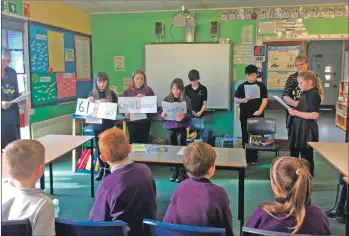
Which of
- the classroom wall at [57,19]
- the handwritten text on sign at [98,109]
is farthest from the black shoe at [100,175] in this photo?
the classroom wall at [57,19]

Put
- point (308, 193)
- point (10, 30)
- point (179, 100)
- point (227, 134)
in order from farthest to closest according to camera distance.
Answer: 1. point (227, 134)
2. point (10, 30)
3. point (179, 100)
4. point (308, 193)

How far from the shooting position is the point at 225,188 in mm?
4184

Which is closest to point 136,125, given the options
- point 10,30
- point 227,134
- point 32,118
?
point 32,118

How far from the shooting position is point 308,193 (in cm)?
155

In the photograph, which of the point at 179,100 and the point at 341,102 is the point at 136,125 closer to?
the point at 179,100

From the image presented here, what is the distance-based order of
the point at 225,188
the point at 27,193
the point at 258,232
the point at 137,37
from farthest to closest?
the point at 137,37 < the point at 225,188 < the point at 27,193 < the point at 258,232

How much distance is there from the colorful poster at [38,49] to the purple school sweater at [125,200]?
136 inches

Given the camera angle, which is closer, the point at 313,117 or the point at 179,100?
the point at 313,117

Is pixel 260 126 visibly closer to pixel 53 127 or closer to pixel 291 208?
pixel 53 127

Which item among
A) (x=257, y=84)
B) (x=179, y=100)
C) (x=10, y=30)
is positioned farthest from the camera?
(x=257, y=84)

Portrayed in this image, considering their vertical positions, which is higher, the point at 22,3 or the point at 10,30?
the point at 22,3

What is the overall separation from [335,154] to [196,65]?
146 inches

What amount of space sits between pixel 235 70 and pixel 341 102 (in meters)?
3.78

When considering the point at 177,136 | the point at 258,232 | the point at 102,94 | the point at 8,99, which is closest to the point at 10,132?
the point at 8,99
